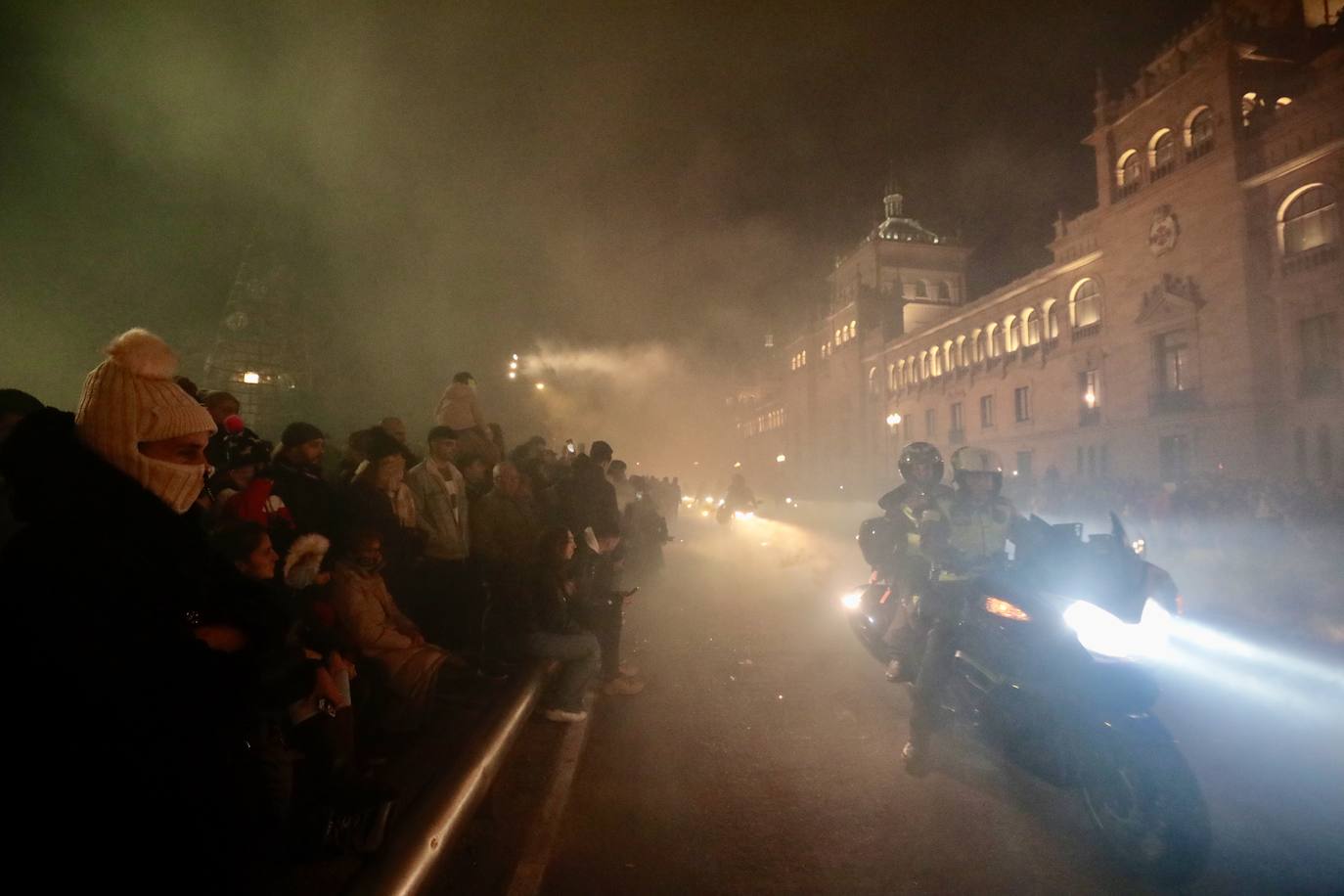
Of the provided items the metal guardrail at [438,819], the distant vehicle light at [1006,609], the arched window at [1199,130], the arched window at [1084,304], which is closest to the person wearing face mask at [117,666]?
the metal guardrail at [438,819]

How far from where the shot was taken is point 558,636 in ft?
17.6

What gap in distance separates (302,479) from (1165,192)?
1430 inches

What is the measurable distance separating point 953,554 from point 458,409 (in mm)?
6059

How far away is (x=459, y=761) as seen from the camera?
268 centimetres

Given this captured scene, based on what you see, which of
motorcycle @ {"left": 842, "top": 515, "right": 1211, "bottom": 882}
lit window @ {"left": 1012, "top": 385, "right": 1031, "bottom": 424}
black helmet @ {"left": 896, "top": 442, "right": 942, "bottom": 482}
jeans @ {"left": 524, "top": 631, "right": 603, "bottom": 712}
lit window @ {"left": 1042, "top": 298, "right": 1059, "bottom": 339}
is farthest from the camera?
lit window @ {"left": 1012, "top": 385, "right": 1031, "bottom": 424}

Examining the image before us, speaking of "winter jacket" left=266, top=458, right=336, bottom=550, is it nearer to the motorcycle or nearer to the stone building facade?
the motorcycle

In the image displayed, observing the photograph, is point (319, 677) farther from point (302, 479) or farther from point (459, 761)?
point (302, 479)

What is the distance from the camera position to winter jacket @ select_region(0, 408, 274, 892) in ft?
4.07

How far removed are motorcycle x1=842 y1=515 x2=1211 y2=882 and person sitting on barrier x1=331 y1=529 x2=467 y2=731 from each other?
137 inches

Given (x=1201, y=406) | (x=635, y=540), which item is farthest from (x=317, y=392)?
(x=1201, y=406)

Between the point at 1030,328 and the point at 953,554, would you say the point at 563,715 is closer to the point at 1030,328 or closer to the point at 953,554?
the point at 953,554

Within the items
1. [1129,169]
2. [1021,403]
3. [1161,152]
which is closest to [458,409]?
[1161,152]

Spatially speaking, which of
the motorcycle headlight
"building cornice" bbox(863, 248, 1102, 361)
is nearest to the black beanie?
the motorcycle headlight

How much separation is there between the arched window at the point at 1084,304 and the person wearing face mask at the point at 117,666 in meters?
40.1
